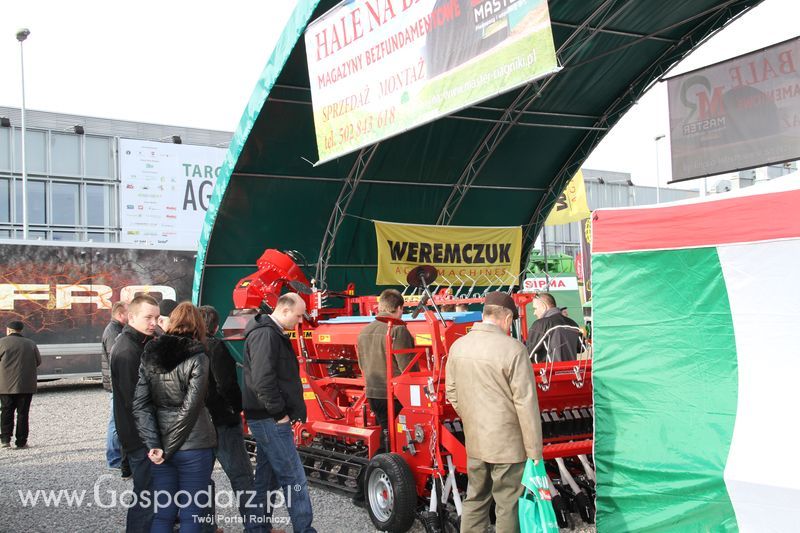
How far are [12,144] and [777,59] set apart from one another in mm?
20644

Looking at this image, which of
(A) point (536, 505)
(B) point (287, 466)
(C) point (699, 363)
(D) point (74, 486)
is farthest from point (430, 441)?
(D) point (74, 486)

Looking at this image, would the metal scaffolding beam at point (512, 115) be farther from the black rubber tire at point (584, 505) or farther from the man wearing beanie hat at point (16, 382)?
the man wearing beanie hat at point (16, 382)

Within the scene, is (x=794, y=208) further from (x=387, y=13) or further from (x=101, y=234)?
(x=101, y=234)

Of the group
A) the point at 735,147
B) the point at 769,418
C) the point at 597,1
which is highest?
the point at 597,1

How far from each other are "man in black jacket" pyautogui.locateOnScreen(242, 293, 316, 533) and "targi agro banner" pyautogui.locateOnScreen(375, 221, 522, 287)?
771cm

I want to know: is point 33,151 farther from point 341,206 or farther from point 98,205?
point 341,206

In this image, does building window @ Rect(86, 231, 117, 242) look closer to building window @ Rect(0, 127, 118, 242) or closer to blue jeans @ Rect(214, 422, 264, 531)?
building window @ Rect(0, 127, 118, 242)

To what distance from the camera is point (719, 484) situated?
4441mm

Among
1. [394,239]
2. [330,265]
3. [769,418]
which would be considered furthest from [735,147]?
[769,418]

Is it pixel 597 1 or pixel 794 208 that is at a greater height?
pixel 597 1

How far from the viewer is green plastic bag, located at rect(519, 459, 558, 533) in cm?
435

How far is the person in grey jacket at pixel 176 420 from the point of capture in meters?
4.38

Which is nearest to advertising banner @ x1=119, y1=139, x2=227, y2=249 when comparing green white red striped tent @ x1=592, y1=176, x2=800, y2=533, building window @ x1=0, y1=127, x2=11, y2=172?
building window @ x1=0, y1=127, x2=11, y2=172

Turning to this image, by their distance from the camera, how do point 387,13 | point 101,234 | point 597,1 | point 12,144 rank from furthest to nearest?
point 101,234, point 12,144, point 597,1, point 387,13
